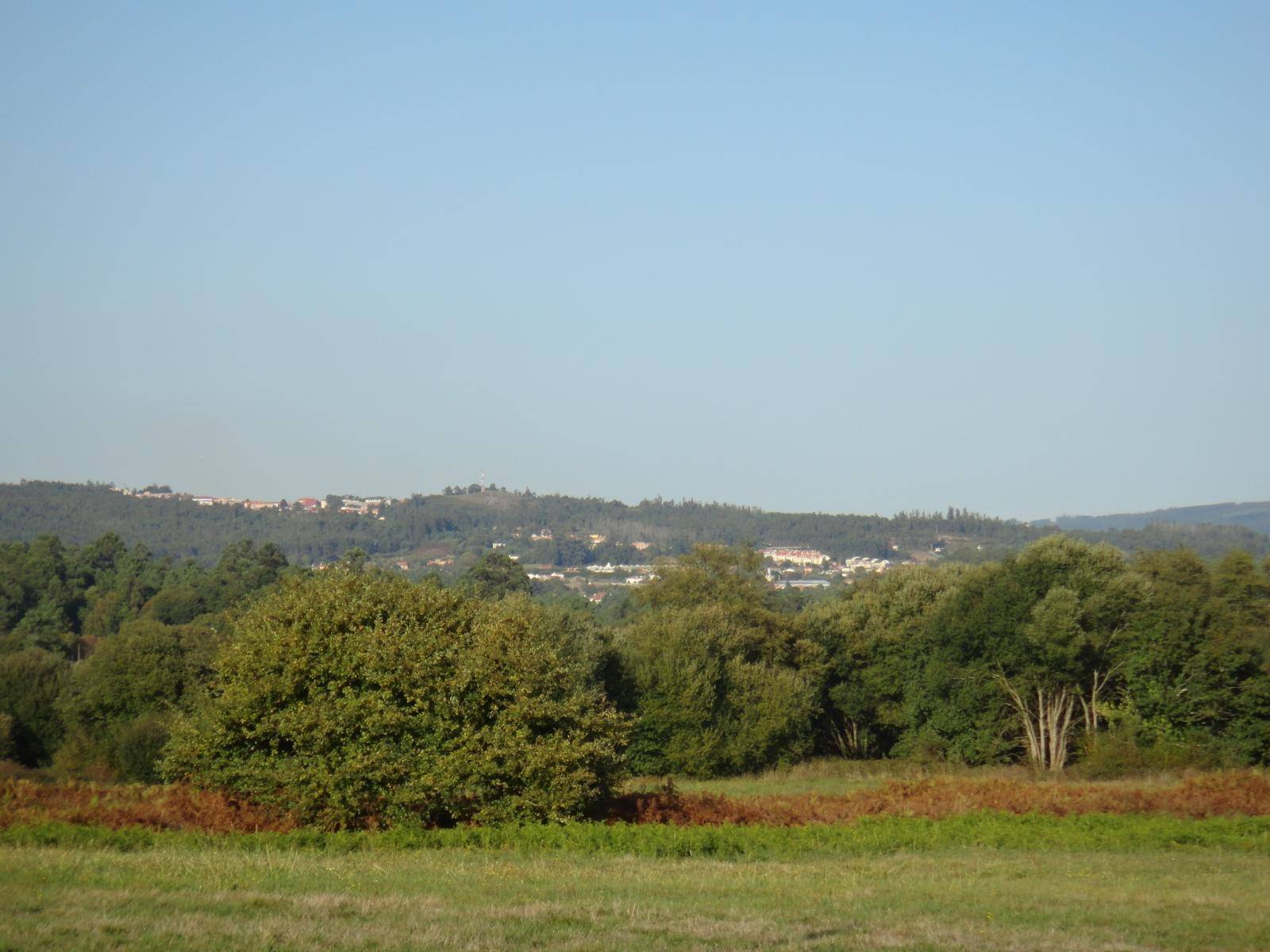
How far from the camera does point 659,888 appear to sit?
48.1 ft

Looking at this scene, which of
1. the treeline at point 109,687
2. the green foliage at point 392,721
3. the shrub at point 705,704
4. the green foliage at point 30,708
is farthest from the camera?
the green foliage at point 30,708

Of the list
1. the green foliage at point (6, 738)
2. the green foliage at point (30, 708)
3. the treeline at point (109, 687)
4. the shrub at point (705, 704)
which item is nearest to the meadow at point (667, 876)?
the treeline at point (109, 687)

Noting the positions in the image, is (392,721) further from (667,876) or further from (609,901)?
(609,901)

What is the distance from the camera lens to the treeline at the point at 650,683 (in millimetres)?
22500

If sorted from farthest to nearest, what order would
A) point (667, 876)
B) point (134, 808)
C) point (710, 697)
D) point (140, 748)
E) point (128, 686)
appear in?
point (710, 697)
point (128, 686)
point (140, 748)
point (134, 808)
point (667, 876)

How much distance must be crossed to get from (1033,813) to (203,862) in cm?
1518

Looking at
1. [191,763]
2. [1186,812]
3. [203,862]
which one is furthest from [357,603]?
A: [1186,812]

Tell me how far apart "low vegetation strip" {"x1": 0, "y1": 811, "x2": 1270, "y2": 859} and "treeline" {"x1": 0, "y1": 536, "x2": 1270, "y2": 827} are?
212 centimetres

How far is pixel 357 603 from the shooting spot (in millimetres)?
24766

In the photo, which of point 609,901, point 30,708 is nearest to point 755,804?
point 609,901

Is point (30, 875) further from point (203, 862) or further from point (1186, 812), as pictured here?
point (1186, 812)

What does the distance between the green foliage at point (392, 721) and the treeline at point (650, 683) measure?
5 cm

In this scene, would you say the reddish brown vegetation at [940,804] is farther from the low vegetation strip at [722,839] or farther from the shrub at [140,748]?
the shrub at [140,748]

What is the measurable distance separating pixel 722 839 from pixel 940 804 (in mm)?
6775
